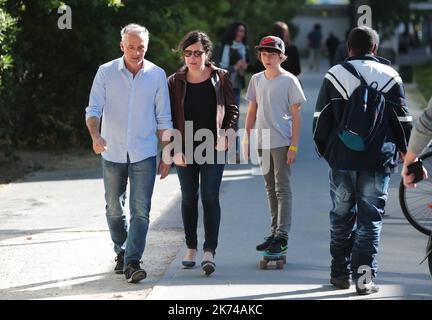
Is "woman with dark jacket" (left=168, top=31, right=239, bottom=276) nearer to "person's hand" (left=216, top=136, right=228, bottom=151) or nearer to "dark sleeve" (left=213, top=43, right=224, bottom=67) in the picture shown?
"person's hand" (left=216, top=136, right=228, bottom=151)

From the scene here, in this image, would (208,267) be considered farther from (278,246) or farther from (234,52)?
(234,52)

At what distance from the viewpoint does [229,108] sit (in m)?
7.38

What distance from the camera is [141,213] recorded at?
7.18 meters

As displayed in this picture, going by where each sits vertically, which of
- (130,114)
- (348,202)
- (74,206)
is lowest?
(74,206)

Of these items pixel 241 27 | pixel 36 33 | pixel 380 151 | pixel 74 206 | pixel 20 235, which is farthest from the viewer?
pixel 36 33

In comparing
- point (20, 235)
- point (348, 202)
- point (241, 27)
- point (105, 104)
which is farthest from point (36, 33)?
point (348, 202)

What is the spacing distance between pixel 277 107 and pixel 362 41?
107 cm

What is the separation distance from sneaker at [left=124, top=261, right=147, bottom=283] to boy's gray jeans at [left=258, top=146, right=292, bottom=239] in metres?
1.18

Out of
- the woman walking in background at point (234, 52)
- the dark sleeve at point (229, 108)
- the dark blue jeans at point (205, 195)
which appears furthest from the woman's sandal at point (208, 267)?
the woman walking in background at point (234, 52)

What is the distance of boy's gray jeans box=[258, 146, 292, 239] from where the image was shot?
302 inches

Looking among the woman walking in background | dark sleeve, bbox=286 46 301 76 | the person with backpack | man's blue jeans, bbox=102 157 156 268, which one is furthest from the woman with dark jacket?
→ the woman walking in background

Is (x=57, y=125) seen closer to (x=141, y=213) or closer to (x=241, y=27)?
(x=241, y=27)

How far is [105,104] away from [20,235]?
228cm

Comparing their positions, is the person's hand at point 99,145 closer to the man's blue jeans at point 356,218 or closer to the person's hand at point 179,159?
the person's hand at point 179,159
